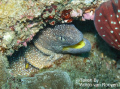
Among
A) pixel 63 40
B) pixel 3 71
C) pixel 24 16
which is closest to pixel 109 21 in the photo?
pixel 63 40

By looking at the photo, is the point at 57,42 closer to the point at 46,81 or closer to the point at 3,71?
the point at 46,81

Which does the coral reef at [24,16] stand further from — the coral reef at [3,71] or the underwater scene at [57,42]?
the coral reef at [3,71]

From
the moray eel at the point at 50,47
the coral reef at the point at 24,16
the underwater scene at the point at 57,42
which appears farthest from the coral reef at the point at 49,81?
the coral reef at the point at 24,16

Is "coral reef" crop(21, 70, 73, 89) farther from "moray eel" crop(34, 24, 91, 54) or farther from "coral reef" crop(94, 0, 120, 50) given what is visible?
"coral reef" crop(94, 0, 120, 50)

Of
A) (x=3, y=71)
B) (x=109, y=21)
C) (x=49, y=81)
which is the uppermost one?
(x=109, y=21)

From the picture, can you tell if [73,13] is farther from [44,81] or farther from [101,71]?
[101,71]

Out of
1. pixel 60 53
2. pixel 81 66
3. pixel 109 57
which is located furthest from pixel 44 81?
pixel 109 57
